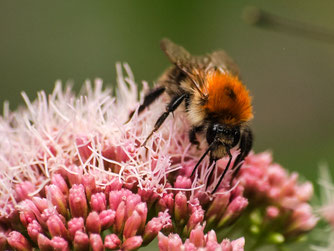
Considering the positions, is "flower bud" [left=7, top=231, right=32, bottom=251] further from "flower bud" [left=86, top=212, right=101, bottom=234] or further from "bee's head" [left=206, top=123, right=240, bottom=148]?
"bee's head" [left=206, top=123, right=240, bottom=148]

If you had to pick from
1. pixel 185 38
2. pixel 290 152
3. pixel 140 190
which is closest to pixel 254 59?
pixel 185 38

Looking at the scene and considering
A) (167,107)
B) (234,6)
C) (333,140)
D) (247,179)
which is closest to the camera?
(167,107)

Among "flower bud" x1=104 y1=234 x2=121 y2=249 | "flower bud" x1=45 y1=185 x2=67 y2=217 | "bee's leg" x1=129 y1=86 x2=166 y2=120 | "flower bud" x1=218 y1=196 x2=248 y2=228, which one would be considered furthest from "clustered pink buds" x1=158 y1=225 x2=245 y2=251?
"bee's leg" x1=129 y1=86 x2=166 y2=120

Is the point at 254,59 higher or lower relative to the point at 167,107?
higher

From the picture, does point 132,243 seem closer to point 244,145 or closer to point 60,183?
point 60,183

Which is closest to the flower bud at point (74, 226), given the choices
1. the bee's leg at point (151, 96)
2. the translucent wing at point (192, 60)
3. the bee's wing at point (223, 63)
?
the bee's leg at point (151, 96)

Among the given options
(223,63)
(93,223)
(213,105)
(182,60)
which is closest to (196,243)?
(93,223)

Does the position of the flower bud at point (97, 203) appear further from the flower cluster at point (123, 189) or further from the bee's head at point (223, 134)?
A: the bee's head at point (223, 134)

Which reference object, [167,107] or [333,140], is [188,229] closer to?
[167,107]
